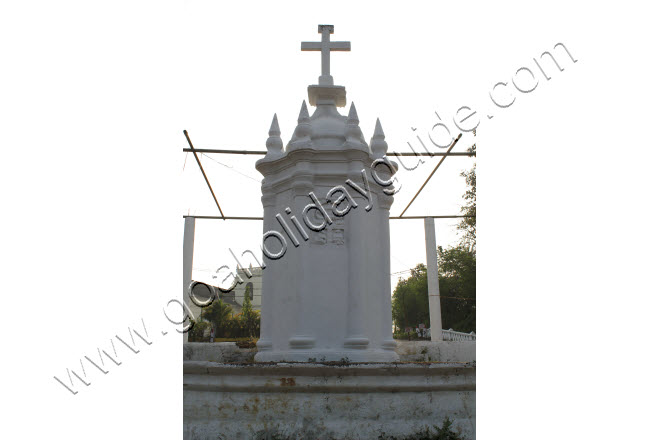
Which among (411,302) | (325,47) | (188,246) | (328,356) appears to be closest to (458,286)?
(411,302)

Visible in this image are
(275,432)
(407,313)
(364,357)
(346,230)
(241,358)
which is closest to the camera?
(275,432)

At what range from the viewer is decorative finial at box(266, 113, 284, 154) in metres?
6.71

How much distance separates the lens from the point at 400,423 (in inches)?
168

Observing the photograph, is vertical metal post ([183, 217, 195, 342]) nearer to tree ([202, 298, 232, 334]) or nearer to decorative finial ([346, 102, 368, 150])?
decorative finial ([346, 102, 368, 150])

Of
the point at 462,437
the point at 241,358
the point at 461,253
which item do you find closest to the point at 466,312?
the point at 461,253

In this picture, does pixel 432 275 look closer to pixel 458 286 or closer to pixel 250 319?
pixel 458 286

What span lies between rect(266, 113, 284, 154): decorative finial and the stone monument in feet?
0.32

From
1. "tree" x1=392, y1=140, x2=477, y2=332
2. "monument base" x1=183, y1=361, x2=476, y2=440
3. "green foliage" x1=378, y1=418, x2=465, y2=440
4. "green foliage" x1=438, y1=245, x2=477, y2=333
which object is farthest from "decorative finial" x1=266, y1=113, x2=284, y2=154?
"green foliage" x1=438, y1=245, x2=477, y2=333

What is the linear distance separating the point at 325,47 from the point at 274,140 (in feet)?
4.95

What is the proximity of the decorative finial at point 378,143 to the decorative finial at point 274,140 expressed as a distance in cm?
124

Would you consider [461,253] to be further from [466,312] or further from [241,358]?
[241,358]

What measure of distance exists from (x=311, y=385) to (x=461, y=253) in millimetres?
23072

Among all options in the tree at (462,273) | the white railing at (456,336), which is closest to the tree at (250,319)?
the tree at (462,273)

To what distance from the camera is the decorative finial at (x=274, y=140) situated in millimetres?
6715
